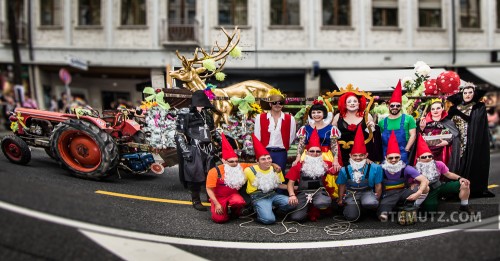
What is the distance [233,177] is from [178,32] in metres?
9.95

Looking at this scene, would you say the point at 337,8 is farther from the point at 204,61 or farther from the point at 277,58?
the point at 204,61

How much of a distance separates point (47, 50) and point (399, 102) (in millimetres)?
12284

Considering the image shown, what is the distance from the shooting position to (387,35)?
41.8 feet

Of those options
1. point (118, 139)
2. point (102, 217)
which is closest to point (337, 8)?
point (118, 139)

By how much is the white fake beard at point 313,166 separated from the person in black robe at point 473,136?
1.71 m

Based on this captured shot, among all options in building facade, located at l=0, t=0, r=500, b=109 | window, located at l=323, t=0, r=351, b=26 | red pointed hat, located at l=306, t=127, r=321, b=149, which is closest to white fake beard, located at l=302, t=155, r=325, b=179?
red pointed hat, located at l=306, t=127, r=321, b=149

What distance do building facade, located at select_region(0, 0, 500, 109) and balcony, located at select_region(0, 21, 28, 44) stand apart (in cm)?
3

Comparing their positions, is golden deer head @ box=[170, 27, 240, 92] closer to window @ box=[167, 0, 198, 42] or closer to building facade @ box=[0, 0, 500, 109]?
building facade @ box=[0, 0, 500, 109]

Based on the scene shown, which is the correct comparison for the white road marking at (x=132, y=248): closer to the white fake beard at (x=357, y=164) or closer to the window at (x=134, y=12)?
the white fake beard at (x=357, y=164)

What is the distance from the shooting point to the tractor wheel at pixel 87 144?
3.32 m

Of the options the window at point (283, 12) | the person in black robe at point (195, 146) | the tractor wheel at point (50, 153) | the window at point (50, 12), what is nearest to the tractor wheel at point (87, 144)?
the tractor wheel at point (50, 153)

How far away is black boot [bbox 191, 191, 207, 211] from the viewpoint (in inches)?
143

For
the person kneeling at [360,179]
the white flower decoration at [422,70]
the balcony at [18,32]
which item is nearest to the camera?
the person kneeling at [360,179]

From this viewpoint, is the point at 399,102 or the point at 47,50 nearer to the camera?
the point at 399,102
